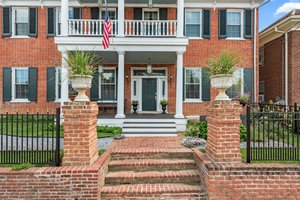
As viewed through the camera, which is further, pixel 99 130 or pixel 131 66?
pixel 131 66

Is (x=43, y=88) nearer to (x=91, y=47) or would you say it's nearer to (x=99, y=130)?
Result: (x=91, y=47)

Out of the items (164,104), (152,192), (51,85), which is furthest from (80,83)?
(51,85)

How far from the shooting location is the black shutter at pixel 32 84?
13.7 metres

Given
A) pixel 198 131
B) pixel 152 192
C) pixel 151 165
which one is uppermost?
pixel 198 131

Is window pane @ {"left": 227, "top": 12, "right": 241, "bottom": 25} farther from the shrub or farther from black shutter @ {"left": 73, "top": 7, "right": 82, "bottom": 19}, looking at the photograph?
black shutter @ {"left": 73, "top": 7, "right": 82, "bottom": 19}

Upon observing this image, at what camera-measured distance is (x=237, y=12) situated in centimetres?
1397

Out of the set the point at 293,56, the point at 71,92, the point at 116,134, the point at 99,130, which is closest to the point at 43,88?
the point at 71,92

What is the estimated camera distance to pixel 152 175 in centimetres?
548

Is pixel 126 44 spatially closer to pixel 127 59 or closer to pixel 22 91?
pixel 127 59

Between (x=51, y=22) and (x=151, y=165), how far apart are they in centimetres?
1141

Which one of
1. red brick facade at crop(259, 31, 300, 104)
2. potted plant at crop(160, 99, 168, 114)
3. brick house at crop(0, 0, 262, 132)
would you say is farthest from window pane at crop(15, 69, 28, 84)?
red brick facade at crop(259, 31, 300, 104)

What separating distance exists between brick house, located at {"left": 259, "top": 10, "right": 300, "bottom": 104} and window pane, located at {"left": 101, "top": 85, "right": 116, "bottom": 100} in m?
10.2

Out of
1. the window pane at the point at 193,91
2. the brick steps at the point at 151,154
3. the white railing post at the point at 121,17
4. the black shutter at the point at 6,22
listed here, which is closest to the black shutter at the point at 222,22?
the window pane at the point at 193,91

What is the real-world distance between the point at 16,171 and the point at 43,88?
9.89m
